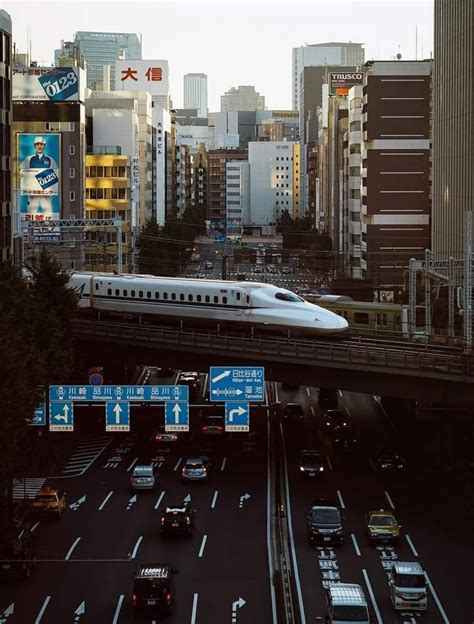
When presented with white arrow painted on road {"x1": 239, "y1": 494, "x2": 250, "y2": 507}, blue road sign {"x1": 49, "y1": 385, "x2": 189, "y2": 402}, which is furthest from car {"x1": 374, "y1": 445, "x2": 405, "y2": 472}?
blue road sign {"x1": 49, "y1": 385, "x2": 189, "y2": 402}

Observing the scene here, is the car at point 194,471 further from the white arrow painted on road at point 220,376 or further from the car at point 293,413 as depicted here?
the car at point 293,413

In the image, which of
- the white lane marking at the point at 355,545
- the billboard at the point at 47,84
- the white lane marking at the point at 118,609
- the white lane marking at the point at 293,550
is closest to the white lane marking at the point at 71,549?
the white lane marking at the point at 118,609

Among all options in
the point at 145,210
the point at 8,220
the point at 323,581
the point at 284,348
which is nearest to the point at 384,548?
the point at 323,581

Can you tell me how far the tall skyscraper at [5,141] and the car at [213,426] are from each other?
43.1ft

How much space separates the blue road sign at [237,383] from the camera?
43.2 meters

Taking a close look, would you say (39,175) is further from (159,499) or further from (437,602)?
(437,602)

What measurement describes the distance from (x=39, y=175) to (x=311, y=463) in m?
65.4

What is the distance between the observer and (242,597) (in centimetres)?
3388

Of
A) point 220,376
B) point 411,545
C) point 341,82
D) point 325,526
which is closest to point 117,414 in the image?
point 220,376

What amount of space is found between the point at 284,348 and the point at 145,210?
10867cm

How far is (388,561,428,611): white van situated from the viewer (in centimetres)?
3241

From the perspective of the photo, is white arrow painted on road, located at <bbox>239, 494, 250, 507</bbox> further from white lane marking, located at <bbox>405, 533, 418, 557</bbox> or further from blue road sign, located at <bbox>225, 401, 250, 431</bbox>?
white lane marking, located at <bbox>405, 533, 418, 557</bbox>

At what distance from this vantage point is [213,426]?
196 ft

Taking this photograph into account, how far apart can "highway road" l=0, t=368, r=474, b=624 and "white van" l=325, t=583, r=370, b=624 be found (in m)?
1.65
